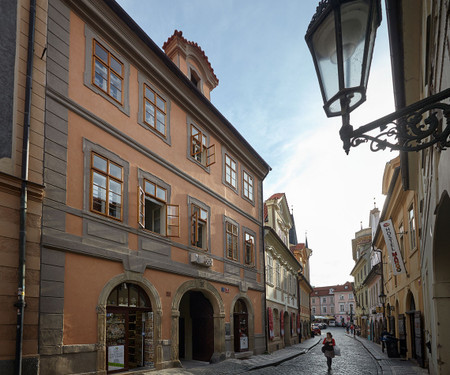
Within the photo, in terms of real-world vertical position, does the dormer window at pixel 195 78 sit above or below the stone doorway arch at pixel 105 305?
A: above

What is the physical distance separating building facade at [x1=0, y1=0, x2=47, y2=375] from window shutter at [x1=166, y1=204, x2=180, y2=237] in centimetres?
566

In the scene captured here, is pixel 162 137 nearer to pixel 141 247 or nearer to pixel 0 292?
pixel 141 247

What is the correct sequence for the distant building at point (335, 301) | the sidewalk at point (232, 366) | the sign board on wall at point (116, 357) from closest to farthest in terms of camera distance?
the sign board on wall at point (116, 357)
the sidewalk at point (232, 366)
the distant building at point (335, 301)

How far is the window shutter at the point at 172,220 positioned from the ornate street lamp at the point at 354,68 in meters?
12.4

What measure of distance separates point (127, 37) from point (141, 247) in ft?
21.7

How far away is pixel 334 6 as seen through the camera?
3.25 m

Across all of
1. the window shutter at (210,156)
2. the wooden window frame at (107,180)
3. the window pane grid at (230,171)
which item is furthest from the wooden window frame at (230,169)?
the wooden window frame at (107,180)

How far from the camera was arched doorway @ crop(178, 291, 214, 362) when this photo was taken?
19312 millimetres

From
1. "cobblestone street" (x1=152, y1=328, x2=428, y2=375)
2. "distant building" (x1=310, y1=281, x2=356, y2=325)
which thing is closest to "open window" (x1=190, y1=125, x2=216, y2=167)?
"cobblestone street" (x1=152, y1=328, x2=428, y2=375)

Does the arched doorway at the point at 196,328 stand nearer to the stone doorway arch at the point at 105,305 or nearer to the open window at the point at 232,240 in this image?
the open window at the point at 232,240

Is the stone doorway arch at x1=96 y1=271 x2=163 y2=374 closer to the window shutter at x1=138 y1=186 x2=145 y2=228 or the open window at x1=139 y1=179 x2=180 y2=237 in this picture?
the window shutter at x1=138 y1=186 x2=145 y2=228

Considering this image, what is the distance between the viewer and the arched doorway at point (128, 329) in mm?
12727

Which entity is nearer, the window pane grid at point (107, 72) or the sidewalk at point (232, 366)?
the window pane grid at point (107, 72)

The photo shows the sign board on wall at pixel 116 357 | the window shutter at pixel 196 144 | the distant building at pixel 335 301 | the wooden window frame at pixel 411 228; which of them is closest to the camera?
the sign board on wall at pixel 116 357
